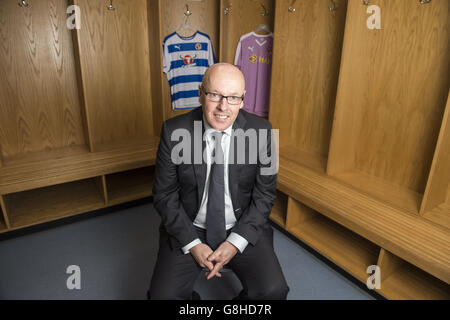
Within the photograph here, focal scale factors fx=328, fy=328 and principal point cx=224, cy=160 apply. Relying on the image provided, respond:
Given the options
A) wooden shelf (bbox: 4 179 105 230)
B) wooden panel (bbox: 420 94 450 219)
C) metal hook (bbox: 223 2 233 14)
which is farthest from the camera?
metal hook (bbox: 223 2 233 14)

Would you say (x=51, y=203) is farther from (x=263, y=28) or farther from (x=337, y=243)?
(x=263, y=28)

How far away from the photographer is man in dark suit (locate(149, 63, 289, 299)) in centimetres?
139

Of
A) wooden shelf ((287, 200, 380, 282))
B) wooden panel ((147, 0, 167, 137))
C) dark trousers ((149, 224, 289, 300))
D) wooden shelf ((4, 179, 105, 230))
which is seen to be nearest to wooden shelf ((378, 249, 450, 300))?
wooden shelf ((287, 200, 380, 282))

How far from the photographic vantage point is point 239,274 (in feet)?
4.93

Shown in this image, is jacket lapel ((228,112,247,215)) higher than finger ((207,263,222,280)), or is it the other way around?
jacket lapel ((228,112,247,215))

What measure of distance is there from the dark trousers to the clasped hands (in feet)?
0.17

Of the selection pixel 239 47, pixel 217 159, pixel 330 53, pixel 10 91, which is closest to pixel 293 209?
pixel 217 159

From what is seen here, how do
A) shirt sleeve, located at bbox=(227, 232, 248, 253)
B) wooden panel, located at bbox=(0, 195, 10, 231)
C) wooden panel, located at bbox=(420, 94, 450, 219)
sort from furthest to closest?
wooden panel, located at bbox=(0, 195, 10, 231) → wooden panel, located at bbox=(420, 94, 450, 219) → shirt sleeve, located at bbox=(227, 232, 248, 253)

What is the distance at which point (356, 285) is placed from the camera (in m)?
1.93

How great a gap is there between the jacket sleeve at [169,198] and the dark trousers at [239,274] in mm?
83

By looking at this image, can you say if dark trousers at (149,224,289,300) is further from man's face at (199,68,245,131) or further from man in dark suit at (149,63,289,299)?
man's face at (199,68,245,131)

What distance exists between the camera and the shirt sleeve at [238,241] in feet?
4.83

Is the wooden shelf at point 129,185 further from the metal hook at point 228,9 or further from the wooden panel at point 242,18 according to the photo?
the metal hook at point 228,9

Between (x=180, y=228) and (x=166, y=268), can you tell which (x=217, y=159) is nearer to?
(x=180, y=228)
